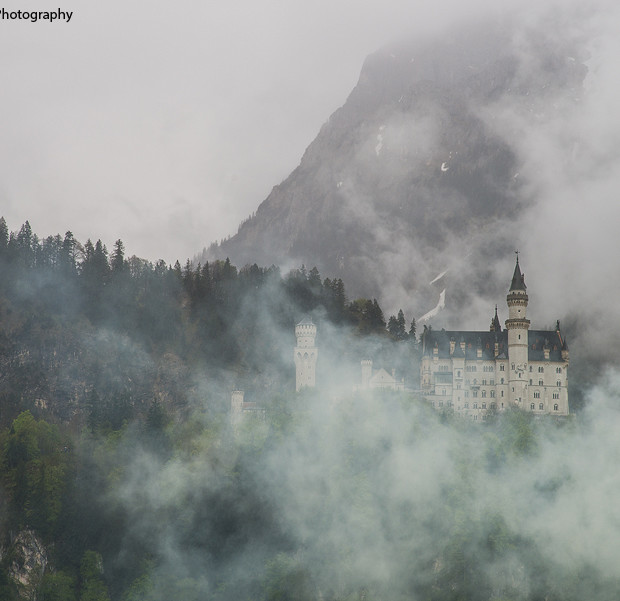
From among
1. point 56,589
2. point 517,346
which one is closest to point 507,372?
point 517,346

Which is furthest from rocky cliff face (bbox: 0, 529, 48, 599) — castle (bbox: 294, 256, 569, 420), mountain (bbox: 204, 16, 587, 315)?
mountain (bbox: 204, 16, 587, 315)

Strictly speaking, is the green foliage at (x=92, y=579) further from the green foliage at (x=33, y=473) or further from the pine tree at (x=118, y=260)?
the pine tree at (x=118, y=260)

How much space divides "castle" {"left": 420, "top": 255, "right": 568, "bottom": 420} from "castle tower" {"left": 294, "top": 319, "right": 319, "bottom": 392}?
1439cm

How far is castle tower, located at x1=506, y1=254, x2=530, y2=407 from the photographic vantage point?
10181cm

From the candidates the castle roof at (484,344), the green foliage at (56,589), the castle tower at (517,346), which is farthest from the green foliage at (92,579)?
the castle tower at (517,346)

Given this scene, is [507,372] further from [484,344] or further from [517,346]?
[484,344]

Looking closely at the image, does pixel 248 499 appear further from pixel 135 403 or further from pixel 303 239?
pixel 303 239

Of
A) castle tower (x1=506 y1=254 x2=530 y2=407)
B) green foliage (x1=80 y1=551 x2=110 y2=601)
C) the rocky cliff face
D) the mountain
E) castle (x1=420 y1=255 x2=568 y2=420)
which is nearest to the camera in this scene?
green foliage (x1=80 y1=551 x2=110 y2=601)

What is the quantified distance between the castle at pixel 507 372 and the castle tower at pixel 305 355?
14386mm

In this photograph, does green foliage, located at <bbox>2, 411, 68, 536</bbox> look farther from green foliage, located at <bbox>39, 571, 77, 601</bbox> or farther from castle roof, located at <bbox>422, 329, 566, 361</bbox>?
castle roof, located at <bbox>422, 329, 566, 361</bbox>

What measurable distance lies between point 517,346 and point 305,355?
26034 mm

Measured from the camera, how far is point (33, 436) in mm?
94000

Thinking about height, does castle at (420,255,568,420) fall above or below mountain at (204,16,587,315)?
below

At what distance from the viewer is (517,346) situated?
336 ft
